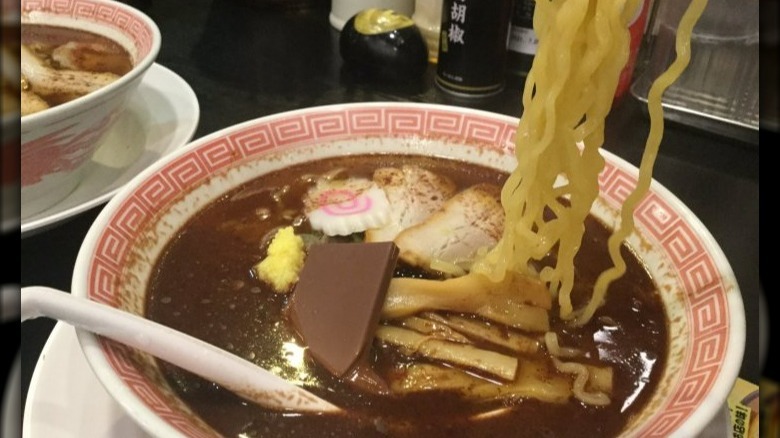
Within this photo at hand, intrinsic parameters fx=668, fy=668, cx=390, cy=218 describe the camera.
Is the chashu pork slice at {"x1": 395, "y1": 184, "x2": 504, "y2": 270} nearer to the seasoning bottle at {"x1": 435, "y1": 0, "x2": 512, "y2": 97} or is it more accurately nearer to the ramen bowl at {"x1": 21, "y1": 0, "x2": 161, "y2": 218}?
the ramen bowl at {"x1": 21, "y1": 0, "x2": 161, "y2": 218}

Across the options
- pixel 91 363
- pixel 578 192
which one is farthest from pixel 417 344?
pixel 91 363

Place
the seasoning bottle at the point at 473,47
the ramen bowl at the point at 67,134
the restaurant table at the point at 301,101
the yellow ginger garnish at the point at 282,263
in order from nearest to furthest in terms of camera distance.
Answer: the yellow ginger garnish at the point at 282,263, the ramen bowl at the point at 67,134, the restaurant table at the point at 301,101, the seasoning bottle at the point at 473,47

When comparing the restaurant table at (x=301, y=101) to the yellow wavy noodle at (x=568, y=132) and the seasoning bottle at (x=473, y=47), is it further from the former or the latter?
the yellow wavy noodle at (x=568, y=132)

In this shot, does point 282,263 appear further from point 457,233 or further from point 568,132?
point 568,132

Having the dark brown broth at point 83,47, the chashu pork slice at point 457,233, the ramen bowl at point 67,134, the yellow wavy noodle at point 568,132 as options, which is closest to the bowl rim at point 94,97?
the ramen bowl at point 67,134

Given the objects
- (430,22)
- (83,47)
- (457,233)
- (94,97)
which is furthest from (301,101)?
(457,233)
